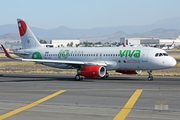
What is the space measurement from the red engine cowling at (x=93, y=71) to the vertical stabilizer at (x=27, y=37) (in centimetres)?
987

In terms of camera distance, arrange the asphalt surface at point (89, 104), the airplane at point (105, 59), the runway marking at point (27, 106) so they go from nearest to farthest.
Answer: the asphalt surface at point (89, 104) < the runway marking at point (27, 106) < the airplane at point (105, 59)

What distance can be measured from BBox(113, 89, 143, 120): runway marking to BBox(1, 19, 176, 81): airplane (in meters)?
9.58

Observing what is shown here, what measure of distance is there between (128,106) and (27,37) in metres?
26.7

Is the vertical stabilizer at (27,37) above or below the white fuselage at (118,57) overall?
above

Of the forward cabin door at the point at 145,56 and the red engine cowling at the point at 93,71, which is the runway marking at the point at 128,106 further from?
the forward cabin door at the point at 145,56

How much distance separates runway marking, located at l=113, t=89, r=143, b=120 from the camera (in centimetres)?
1628

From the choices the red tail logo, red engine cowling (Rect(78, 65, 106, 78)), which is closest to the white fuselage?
red engine cowling (Rect(78, 65, 106, 78))

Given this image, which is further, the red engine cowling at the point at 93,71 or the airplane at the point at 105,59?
the airplane at the point at 105,59

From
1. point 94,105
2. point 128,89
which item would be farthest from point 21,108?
point 128,89

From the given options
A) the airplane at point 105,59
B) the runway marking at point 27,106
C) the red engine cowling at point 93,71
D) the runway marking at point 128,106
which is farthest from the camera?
the airplane at point 105,59

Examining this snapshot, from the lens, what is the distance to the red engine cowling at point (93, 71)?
34219 mm

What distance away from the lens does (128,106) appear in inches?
748

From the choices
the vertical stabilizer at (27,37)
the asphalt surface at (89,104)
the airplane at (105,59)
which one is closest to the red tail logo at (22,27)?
the vertical stabilizer at (27,37)

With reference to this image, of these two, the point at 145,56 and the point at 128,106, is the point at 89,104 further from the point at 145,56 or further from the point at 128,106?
the point at 145,56
